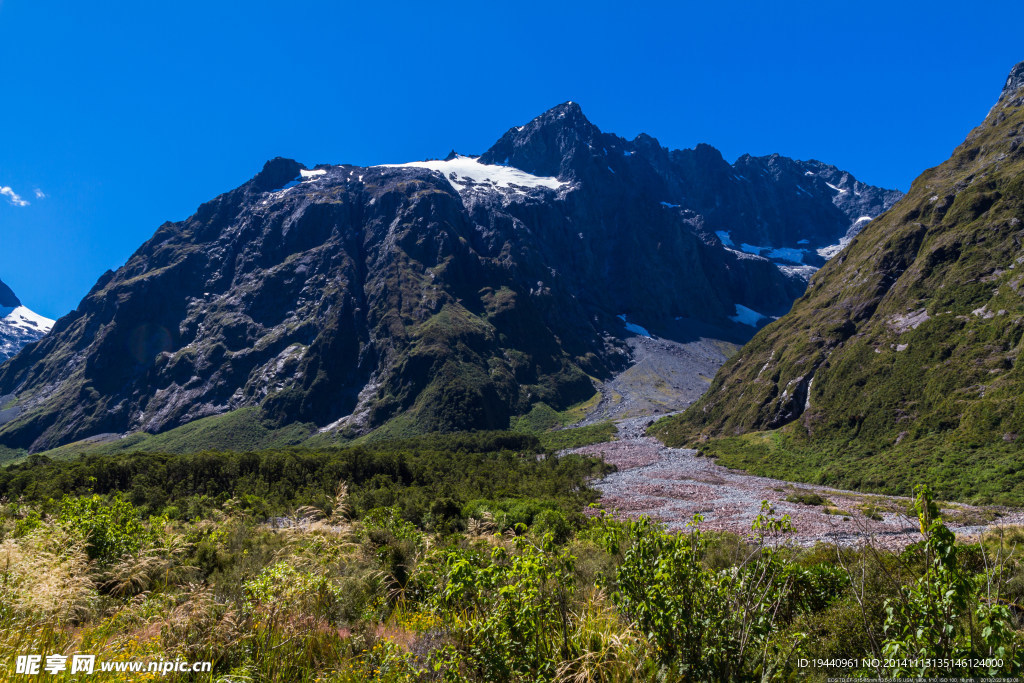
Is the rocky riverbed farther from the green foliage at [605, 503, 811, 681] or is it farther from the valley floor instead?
the green foliage at [605, 503, 811, 681]

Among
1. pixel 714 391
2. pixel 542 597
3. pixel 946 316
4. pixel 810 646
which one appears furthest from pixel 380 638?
pixel 714 391

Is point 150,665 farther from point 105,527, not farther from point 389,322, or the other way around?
point 389,322

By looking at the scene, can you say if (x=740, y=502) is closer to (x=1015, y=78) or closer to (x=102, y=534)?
(x=102, y=534)

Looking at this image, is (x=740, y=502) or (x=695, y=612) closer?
(x=695, y=612)

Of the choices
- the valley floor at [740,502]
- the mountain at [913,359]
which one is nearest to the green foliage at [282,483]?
the valley floor at [740,502]

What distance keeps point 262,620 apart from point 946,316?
80.3m

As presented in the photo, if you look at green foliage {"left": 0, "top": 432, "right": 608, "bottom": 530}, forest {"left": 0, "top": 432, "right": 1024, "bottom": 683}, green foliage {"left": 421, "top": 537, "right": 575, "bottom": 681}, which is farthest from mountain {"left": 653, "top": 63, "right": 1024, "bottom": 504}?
green foliage {"left": 421, "top": 537, "right": 575, "bottom": 681}

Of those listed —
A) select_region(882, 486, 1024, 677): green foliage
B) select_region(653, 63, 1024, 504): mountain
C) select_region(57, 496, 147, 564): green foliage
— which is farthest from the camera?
select_region(653, 63, 1024, 504): mountain

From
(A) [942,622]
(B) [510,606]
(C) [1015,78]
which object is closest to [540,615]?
(B) [510,606]

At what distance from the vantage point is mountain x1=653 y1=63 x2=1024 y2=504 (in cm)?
4425

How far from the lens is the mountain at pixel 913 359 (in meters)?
44.2

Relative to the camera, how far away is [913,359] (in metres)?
59.1

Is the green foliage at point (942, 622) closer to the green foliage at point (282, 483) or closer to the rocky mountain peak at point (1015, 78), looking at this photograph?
the green foliage at point (282, 483)

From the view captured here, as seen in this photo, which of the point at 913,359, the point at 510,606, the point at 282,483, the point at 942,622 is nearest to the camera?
the point at 942,622
